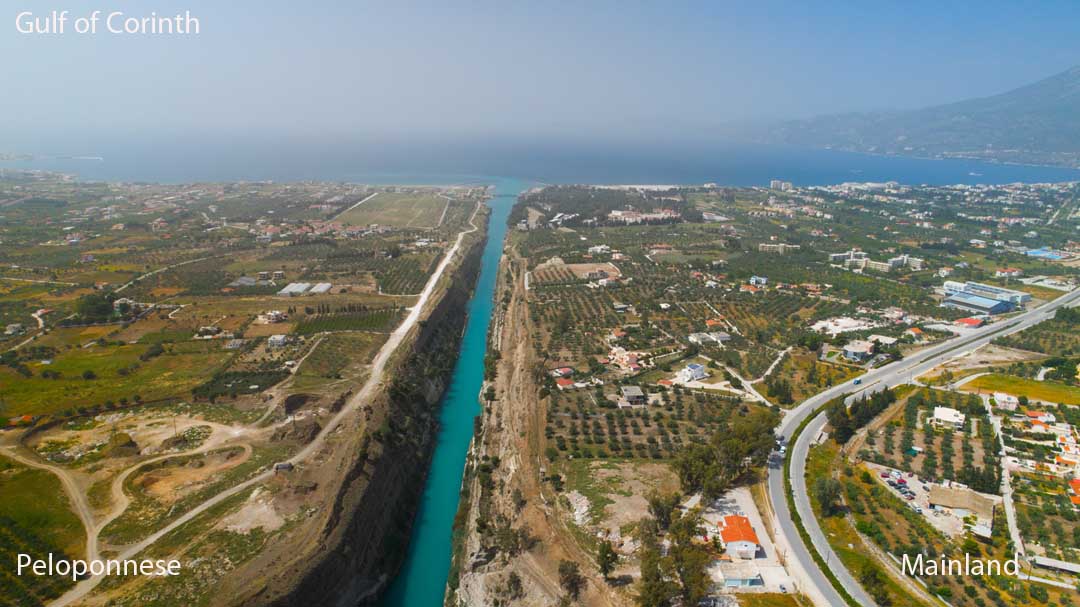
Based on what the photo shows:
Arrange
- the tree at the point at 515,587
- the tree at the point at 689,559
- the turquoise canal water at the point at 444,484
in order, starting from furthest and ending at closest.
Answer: the turquoise canal water at the point at 444,484, the tree at the point at 515,587, the tree at the point at 689,559

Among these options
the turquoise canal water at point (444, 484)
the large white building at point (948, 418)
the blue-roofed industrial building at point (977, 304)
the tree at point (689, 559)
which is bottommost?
the turquoise canal water at point (444, 484)

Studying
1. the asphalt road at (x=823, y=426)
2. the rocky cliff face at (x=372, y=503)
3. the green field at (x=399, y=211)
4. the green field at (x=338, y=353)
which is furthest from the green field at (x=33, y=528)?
the green field at (x=399, y=211)

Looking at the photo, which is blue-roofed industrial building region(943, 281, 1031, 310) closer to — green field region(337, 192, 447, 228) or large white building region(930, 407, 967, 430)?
large white building region(930, 407, 967, 430)

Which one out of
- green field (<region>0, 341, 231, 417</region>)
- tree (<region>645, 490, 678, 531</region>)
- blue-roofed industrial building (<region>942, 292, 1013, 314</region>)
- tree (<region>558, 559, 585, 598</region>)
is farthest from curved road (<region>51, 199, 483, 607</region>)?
blue-roofed industrial building (<region>942, 292, 1013, 314</region>)

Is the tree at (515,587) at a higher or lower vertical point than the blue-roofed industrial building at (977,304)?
lower

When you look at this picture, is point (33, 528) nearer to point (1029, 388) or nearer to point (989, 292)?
point (1029, 388)

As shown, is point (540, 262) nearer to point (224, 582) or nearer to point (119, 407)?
point (119, 407)

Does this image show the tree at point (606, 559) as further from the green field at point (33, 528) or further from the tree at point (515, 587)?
the green field at point (33, 528)
